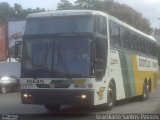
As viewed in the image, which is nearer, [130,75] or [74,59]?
[74,59]

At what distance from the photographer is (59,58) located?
49.7 feet

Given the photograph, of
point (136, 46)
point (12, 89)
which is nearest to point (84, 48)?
point (136, 46)

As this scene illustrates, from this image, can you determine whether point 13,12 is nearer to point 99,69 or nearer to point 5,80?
point 5,80

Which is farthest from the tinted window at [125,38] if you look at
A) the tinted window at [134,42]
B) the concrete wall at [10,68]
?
the concrete wall at [10,68]

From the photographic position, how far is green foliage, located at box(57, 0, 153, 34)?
71.1 metres

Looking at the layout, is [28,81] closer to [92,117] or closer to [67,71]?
[67,71]

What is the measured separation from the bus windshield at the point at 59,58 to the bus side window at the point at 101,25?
95cm

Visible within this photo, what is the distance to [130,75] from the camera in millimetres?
20875

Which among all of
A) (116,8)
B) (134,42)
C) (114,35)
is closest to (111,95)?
(114,35)

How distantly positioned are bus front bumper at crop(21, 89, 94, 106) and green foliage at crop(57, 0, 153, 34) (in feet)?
184

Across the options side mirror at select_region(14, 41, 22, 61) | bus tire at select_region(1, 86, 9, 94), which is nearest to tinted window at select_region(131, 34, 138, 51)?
side mirror at select_region(14, 41, 22, 61)

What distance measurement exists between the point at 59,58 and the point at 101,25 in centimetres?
210

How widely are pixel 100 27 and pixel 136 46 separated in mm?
6499

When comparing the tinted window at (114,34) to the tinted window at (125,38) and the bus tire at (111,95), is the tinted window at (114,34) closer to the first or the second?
the tinted window at (125,38)
